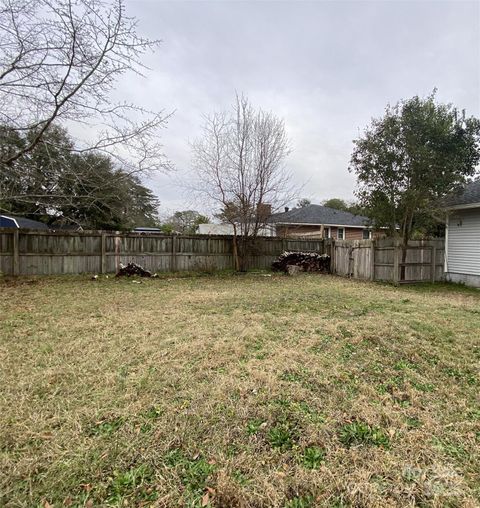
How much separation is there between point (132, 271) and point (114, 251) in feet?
3.40

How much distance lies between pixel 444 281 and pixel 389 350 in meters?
8.46

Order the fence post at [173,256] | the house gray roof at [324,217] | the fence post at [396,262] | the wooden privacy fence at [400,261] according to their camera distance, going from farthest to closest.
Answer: the house gray roof at [324,217]
the fence post at [173,256]
the wooden privacy fence at [400,261]
the fence post at [396,262]

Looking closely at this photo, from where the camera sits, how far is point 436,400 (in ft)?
8.35

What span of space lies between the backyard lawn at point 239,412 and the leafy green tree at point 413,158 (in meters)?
5.97

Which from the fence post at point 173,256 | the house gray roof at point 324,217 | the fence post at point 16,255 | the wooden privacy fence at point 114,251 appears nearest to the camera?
the fence post at point 16,255

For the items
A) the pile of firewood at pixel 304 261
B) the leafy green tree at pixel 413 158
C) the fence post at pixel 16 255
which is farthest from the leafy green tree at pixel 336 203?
the fence post at pixel 16 255

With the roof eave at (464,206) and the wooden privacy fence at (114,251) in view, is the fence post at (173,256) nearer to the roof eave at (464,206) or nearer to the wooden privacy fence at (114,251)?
the wooden privacy fence at (114,251)

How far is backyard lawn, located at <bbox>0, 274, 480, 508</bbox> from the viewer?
1640 millimetres

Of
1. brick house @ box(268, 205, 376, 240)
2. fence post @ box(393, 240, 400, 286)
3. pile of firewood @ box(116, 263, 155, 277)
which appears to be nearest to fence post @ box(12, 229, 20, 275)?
pile of firewood @ box(116, 263, 155, 277)

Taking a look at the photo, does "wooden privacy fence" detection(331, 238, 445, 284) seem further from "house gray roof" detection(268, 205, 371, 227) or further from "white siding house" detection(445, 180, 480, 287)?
"house gray roof" detection(268, 205, 371, 227)

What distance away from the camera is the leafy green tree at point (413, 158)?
8.91 metres

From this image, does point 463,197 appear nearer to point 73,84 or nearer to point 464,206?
point 464,206

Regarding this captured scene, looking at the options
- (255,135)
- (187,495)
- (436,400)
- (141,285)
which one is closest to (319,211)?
(255,135)

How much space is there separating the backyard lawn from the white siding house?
20.1ft
